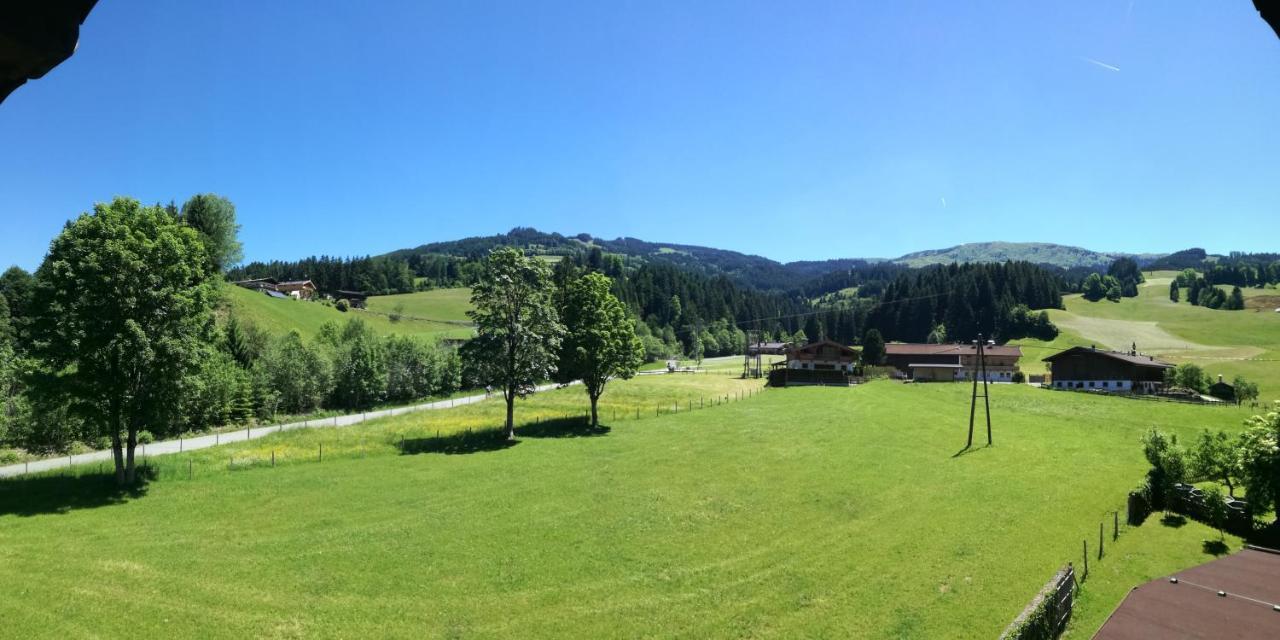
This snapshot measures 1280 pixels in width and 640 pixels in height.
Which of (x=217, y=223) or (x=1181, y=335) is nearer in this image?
(x=217, y=223)

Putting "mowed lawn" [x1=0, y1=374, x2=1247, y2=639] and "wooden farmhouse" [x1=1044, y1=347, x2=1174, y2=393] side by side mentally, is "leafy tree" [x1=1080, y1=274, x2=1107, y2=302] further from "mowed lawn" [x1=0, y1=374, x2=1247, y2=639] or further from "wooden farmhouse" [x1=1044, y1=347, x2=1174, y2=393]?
"mowed lawn" [x1=0, y1=374, x2=1247, y2=639]

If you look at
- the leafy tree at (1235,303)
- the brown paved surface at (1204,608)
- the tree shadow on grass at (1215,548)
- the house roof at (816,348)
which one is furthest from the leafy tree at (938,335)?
the brown paved surface at (1204,608)

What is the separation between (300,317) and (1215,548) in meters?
123

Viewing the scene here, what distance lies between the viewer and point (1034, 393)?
254 feet

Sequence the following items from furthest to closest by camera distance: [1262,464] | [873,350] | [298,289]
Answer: [298,289] < [873,350] < [1262,464]

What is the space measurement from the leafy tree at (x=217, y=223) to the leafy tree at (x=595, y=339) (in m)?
59.4

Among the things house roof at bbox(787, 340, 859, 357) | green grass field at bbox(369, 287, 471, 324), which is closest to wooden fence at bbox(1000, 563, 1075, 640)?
house roof at bbox(787, 340, 859, 357)

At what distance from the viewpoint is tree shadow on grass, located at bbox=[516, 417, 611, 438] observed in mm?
52812

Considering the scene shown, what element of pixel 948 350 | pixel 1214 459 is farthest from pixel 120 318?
pixel 948 350

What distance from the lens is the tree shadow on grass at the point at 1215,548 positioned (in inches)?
971

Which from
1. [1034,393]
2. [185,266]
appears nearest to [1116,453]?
[1034,393]

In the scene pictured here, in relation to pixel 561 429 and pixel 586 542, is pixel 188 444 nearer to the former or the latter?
pixel 561 429

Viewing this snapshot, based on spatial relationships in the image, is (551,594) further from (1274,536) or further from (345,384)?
(345,384)

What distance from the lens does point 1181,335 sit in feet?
475
